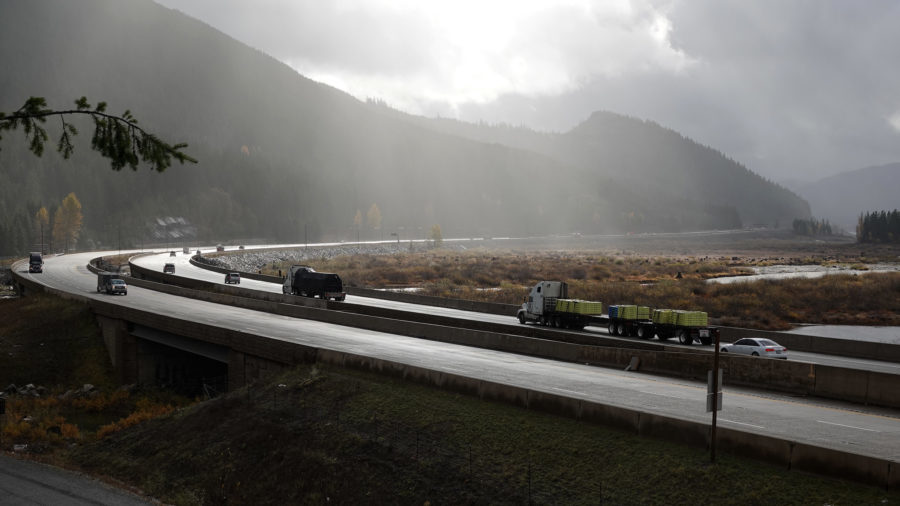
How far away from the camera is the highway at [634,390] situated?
1708 centimetres

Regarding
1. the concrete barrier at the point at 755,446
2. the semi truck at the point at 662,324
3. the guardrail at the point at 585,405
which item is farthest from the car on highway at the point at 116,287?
the concrete barrier at the point at 755,446

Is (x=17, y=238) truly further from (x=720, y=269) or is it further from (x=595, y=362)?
(x=595, y=362)

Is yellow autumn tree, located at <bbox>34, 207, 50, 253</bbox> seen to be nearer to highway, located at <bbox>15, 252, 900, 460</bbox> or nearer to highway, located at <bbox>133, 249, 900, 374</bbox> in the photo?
highway, located at <bbox>133, 249, 900, 374</bbox>

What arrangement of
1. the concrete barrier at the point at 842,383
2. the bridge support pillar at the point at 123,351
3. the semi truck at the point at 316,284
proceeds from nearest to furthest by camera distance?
1. the concrete barrier at the point at 842,383
2. the bridge support pillar at the point at 123,351
3. the semi truck at the point at 316,284

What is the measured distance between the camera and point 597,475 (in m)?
15.4

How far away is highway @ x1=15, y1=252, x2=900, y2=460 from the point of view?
673 inches

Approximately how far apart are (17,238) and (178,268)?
3601 inches

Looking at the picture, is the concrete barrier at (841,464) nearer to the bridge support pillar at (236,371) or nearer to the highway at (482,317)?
the highway at (482,317)

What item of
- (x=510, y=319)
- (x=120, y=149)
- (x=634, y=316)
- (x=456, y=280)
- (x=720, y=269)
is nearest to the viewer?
(x=120, y=149)

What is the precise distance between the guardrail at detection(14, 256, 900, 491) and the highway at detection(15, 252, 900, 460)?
1.62 metres

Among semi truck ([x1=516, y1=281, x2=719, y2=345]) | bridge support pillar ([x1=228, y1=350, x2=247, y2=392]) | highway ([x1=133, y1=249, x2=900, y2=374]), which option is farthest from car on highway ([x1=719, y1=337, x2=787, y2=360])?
bridge support pillar ([x1=228, y1=350, x2=247, y2=392])

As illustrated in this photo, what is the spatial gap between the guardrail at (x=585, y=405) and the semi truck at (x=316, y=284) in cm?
1761

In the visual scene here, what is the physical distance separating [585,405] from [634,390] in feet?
17.5

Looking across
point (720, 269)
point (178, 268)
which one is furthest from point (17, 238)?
point (720, 269)
